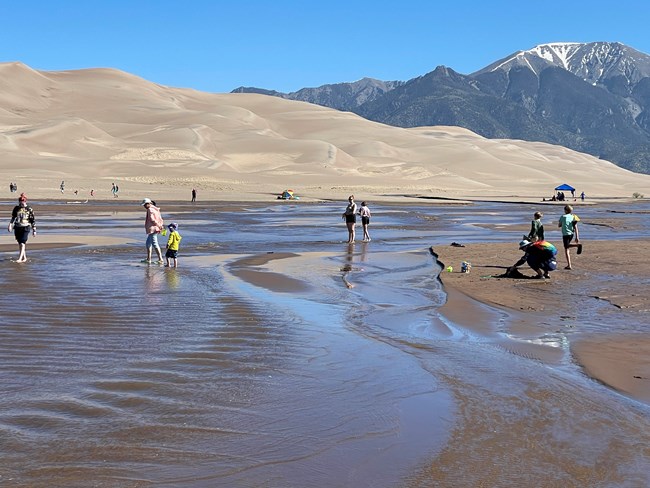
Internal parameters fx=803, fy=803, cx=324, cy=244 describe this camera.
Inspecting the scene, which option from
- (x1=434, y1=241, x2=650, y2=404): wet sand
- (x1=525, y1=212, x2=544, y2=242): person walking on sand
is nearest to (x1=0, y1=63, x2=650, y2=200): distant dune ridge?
(x1=434, y1=241, x2=650, y2=404): wet sand

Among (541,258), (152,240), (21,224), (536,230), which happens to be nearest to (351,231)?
(152,240)

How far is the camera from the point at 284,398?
6.95 metres

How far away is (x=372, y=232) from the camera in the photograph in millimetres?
32094

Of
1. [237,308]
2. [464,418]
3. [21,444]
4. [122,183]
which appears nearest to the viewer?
[21,444]

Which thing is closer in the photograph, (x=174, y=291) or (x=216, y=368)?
(x=216, y=368)

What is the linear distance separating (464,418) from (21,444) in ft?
11.0

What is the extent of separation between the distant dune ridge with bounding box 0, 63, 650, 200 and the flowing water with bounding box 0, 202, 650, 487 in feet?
182

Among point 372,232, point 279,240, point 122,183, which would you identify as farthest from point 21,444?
point 122,183

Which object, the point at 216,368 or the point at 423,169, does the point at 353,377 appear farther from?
the point at 423,169

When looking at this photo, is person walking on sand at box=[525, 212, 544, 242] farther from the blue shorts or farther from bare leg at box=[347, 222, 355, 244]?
bare leg at box=[347, 222, 355, 244]

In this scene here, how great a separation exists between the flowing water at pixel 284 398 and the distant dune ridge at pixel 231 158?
55325 millimetres

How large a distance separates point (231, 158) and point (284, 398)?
125m

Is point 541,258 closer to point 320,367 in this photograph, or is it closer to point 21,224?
point 320,367

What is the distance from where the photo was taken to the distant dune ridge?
86312 millimetres
